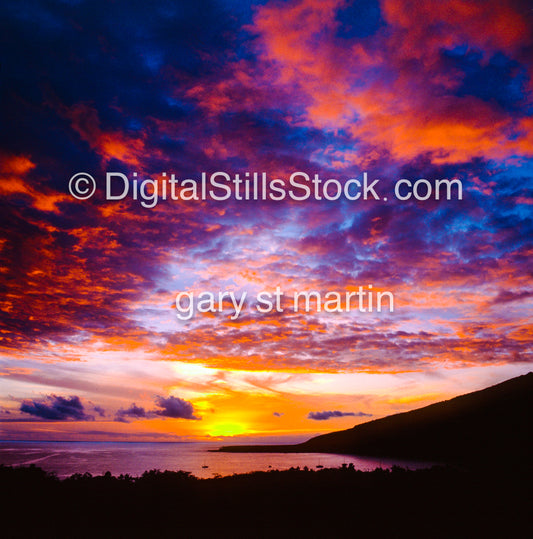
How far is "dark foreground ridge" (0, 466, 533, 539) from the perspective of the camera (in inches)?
769

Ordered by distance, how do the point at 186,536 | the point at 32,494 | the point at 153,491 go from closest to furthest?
1. the point at 186,536
2. the point at 32,494
3. the point at 153,491

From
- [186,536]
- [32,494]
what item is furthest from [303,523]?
[32,494]

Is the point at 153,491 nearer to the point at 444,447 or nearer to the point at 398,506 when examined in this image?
the point at 398,506

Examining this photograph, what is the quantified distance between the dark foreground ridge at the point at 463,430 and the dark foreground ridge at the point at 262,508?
6804 centimetres

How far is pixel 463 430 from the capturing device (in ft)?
397

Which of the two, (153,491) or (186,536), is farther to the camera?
(153,491)

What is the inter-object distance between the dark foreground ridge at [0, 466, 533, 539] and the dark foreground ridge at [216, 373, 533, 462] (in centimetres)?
6804

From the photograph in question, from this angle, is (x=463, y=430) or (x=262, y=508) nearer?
(x=262, y=508)

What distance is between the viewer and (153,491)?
27.8 m

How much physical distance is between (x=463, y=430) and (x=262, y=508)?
400 feet

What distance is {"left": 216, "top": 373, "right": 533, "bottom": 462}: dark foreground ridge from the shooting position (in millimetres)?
96812

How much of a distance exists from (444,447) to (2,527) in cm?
12376

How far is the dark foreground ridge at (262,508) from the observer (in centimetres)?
1953

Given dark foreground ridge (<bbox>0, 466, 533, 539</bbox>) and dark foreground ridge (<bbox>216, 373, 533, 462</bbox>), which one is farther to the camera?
dark foreground ridge (<bbox>216, 373, 533, 462</bbox>)
